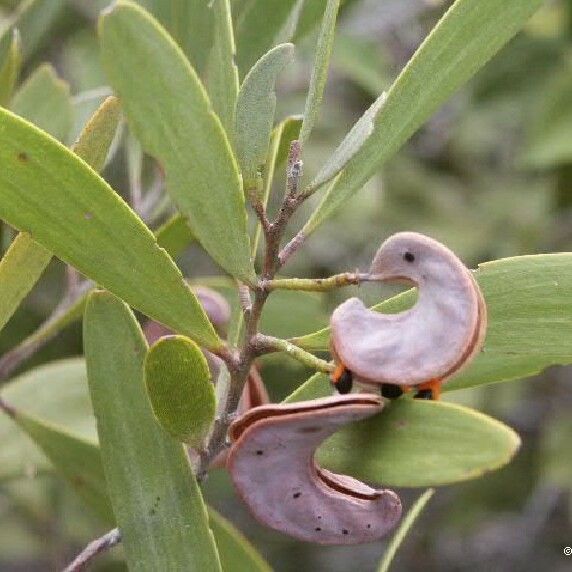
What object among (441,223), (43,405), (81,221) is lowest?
(441,223)

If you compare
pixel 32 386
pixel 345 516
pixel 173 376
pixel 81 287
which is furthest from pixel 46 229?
pixel 32 386

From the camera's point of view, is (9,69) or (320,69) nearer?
(320,69)

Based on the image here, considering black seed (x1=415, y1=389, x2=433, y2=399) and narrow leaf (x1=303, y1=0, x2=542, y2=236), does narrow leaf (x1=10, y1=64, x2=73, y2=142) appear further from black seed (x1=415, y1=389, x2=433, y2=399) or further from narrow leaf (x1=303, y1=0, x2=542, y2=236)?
black seed (x1=415, y1=389, x2=433, y2=399)

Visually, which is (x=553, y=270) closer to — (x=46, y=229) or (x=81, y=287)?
(x=46, y=229)

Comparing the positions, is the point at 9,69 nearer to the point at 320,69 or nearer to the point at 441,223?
the point at 320,69

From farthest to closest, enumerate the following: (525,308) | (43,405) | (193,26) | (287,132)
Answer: (43,405)
(193,26)
(287,132)
(525,308)

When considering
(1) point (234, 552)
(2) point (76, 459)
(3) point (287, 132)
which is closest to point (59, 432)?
(2) point (76, 459)

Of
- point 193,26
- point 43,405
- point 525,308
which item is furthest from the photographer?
point 43,405

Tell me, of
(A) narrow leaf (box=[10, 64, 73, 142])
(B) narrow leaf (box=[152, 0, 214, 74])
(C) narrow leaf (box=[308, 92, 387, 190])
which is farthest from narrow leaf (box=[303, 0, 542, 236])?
(A) narrow leaf (box=[10, 64, 73, 142])

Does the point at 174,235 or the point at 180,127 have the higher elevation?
the point at 180,127
